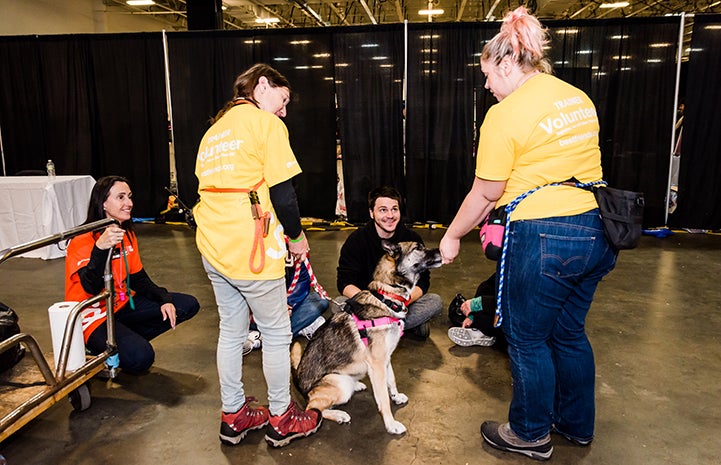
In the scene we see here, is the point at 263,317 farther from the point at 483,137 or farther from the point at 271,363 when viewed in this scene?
the point at 483,137

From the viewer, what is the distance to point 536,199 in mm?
1910

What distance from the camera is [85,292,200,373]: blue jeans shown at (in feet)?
9.10

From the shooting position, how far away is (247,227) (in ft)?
6.69

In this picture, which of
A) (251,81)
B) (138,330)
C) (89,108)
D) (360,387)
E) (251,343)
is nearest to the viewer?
(251,81)

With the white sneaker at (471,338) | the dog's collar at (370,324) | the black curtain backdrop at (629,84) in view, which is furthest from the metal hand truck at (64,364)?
the black curtain backdrop at (629,84)

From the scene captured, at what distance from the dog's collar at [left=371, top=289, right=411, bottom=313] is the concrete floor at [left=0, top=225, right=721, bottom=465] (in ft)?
1.83

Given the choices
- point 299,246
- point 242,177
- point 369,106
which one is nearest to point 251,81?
point 242,177

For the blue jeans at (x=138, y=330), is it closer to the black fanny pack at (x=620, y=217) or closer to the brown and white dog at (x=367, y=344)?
the brown and white dog at (x=367, y=344)

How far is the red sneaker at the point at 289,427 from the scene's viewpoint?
234 cm

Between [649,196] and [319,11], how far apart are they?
521 inches

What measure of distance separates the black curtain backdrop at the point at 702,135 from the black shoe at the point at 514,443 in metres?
5.91

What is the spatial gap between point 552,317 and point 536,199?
0.50 m

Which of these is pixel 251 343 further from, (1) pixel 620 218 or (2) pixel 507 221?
(1) pixel 620 218

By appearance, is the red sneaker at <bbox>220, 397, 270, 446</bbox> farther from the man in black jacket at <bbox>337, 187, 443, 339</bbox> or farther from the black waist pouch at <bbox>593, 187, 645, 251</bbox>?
the black waist pouch at <bbox>593, 187, 645, 251</bbox>
